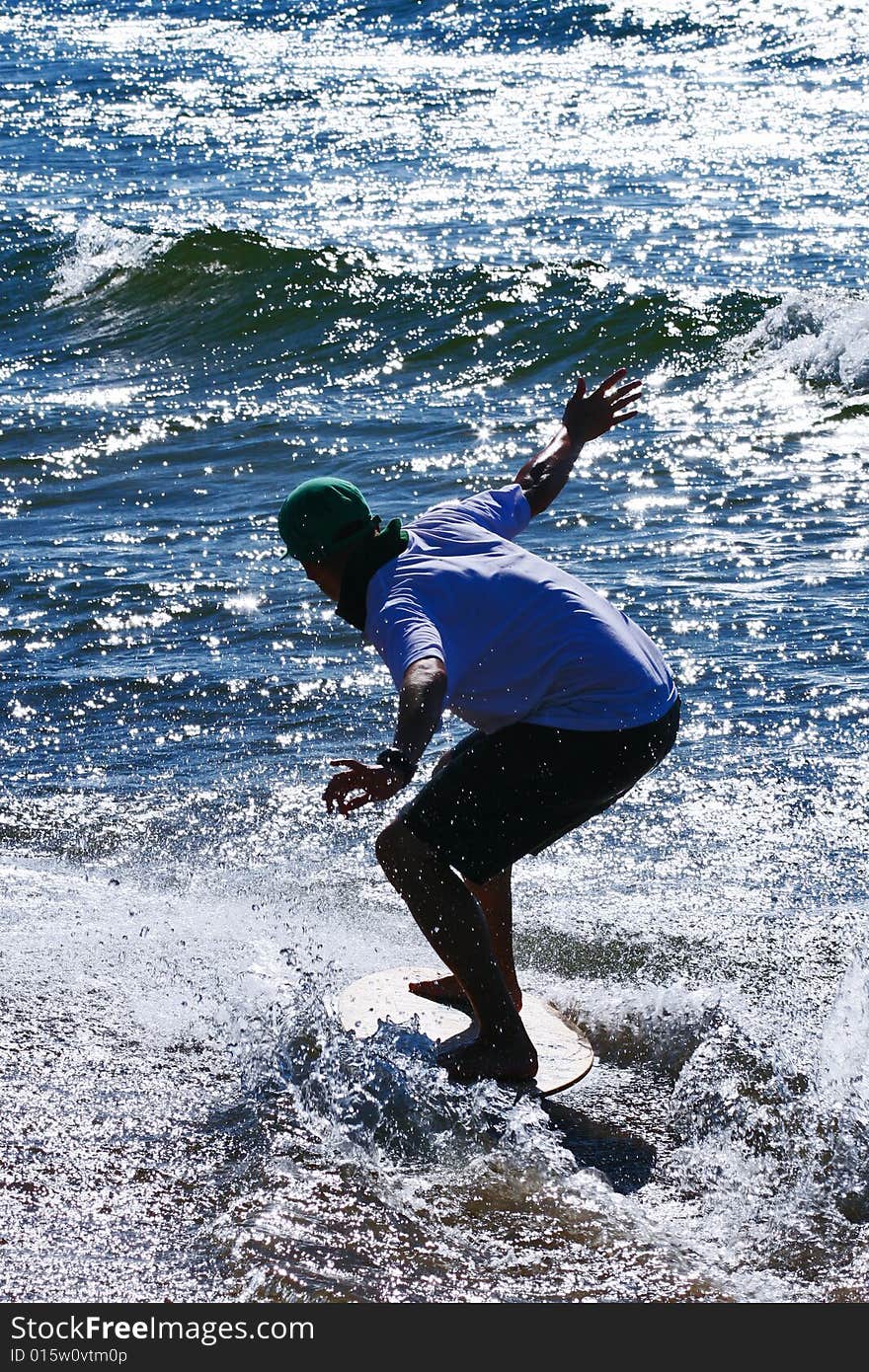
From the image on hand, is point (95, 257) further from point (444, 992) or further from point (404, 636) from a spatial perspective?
point (404, 636)

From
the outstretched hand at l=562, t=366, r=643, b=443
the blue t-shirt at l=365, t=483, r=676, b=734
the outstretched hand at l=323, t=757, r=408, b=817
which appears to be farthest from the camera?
the outstretched hand at l=562, t=366, r=643, b=443

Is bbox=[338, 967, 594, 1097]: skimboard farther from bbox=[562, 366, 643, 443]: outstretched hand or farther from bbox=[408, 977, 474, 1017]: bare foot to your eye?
bbox=[562, 366, 643, 443]: outstretched hand

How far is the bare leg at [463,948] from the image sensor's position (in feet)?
14.5

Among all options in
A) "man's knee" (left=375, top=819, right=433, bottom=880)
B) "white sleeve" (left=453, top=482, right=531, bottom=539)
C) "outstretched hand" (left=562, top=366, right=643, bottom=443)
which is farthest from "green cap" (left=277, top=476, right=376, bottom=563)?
"outstretched hand" (left=562, top=366, right=643, bottom=443)

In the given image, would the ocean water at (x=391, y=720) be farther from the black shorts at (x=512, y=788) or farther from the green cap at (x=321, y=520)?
the green cap at (x=321, y=520)

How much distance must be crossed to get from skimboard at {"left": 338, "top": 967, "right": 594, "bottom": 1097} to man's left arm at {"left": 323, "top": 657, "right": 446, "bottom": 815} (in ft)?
3.69

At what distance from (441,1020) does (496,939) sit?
32 centimetres

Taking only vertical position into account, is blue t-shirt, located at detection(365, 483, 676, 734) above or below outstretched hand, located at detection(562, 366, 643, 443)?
below

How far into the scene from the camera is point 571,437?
516 centimetres

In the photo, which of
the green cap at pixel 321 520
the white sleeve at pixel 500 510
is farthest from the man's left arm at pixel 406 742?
the white sleeve at pixel 500 510

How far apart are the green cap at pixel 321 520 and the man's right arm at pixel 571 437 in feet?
2.95

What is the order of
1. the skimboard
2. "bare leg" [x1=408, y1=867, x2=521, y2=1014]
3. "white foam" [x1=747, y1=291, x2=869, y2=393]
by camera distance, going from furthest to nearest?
"white foam" [x1=747, y1=291, x2=869, y2=393] < "bare leg" [x1=408, y1=867, x2=521, y2=1014] < the skimboard

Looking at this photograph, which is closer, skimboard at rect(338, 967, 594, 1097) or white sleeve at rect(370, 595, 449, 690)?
white sleeve at rect(370, 595, 449, 690)

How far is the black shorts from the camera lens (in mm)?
4414
